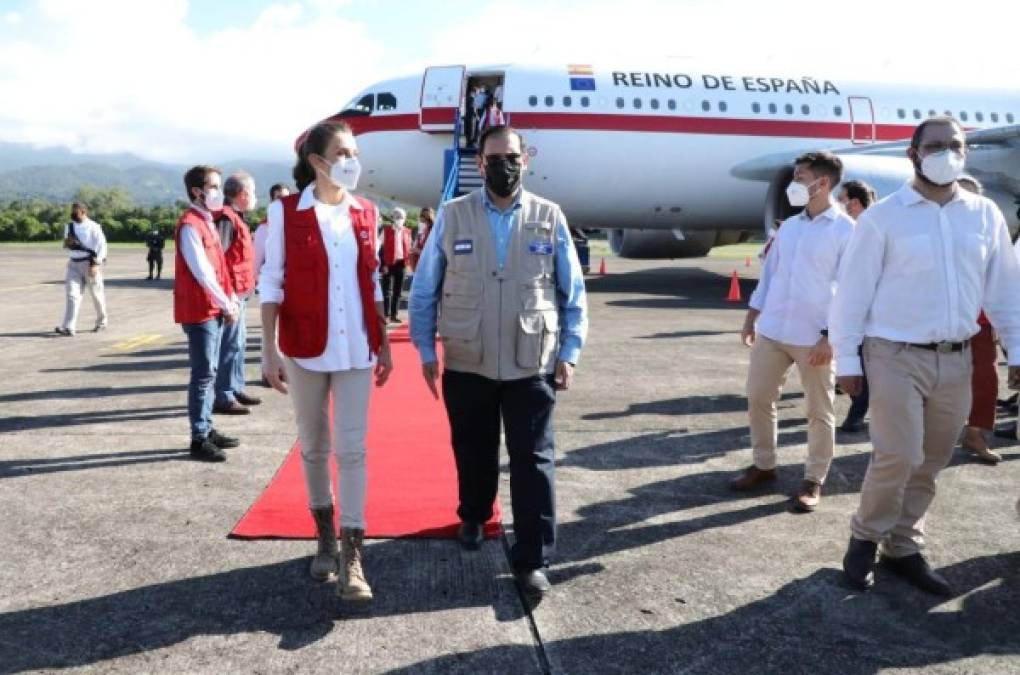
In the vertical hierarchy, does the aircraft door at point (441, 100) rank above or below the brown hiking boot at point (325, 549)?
above

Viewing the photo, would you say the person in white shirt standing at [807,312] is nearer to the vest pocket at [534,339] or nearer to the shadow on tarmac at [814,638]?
the shadow on tarmac at [814,638]

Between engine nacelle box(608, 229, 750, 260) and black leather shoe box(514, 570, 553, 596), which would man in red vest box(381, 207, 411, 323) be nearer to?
engine nacelle box(608, 229, 750, 260)

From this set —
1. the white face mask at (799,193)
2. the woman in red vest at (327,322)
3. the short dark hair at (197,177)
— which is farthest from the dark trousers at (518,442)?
the short dark hair at (197,177)

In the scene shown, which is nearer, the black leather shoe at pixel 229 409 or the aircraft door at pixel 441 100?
the black leather shoe at pixel 229 409

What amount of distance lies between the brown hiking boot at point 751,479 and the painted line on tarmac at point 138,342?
7943mm

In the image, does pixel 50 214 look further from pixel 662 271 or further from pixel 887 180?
pixel 887 180

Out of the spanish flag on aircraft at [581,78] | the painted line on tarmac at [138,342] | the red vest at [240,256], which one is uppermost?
the spanish flag on aircraft at [581,78]

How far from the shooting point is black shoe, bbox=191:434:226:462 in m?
5.41

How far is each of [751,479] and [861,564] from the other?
1346 mm

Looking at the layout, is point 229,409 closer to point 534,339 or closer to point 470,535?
point 470,535

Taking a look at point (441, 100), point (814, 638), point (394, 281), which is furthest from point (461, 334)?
point (441, 100)

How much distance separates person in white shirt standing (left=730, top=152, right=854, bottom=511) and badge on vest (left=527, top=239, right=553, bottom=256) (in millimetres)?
1802

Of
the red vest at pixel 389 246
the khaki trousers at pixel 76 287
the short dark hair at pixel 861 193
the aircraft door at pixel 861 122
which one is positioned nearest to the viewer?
the short dark hair at pixel 861 193

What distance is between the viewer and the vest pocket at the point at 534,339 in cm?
362
